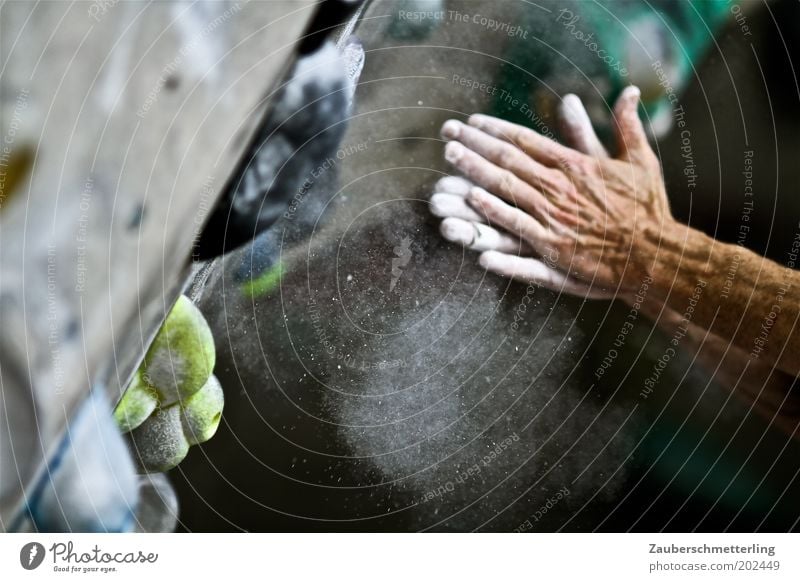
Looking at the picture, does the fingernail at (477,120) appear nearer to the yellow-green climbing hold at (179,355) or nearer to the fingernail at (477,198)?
the fingernail at (477,198)

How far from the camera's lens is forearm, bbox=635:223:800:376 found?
17.2 inches

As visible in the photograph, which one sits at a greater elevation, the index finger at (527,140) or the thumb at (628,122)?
the thumb at (628,122)

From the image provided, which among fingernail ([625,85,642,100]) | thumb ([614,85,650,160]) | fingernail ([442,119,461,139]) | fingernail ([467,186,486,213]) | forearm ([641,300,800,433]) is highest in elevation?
fingernail ([625,85,642,100])

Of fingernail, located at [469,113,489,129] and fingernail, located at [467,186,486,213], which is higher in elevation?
fingernail, located at [469,113,489,129]

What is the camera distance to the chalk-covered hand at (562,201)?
43cm

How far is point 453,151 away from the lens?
0.43 metres

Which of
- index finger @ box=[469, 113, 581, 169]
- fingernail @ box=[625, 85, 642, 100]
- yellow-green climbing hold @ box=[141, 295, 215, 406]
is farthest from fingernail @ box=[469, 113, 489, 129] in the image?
yellow-green climbing hold @ box=[141, 295, 215, 406]

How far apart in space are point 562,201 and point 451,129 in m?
0.09

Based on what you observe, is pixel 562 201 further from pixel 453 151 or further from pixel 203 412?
pixel 203 412

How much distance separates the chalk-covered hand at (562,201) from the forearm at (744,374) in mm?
60

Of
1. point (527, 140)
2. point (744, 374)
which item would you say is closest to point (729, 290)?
point (744, 374)

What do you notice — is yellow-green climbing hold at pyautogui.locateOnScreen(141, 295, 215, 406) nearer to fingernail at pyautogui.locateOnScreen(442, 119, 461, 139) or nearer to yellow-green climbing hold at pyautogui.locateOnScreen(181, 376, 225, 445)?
yellow-green climbing hold at pyautogui.locateOnScreen(181, 376, 225, 445)

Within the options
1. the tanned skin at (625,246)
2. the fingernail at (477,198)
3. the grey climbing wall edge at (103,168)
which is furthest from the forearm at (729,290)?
the grey climbing wall edge at (103,168)

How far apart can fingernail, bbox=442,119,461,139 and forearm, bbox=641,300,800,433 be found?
20 centimetres
